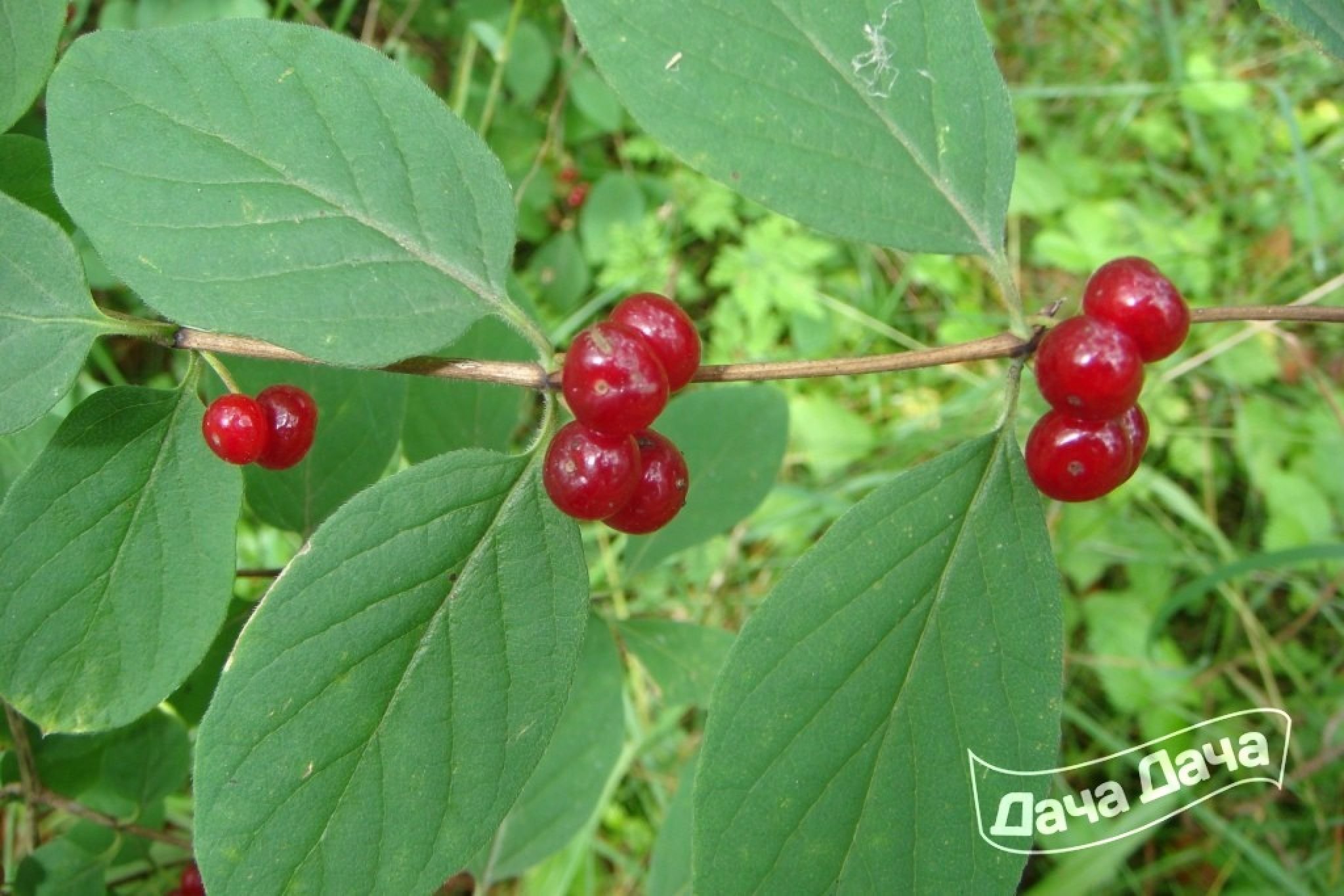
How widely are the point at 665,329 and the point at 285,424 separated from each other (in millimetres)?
575

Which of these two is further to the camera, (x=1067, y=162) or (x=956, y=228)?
(x=1067, y=162)

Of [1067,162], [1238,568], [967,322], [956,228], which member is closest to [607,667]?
[956,228]

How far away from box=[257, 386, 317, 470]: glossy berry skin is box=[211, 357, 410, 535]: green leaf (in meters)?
0.23

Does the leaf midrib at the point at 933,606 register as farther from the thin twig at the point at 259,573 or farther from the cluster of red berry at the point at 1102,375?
the thin twig at the point at 259,573

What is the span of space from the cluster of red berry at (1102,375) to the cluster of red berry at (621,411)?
448 millimetres

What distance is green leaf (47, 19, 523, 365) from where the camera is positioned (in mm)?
1194

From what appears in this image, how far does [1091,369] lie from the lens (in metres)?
1.20

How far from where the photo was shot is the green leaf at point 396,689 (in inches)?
43.9

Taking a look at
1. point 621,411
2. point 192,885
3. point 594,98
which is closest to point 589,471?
point 621,411

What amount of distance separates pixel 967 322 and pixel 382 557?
9.74 ft

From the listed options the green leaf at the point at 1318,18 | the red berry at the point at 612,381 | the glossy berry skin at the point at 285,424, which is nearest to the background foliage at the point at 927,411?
the glossy berry skin at the point at 285,424

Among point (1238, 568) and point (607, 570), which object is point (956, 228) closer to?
point (1238, 568)

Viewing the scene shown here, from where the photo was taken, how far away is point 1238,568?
7.90 ft

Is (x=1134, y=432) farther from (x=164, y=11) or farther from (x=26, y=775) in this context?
(x=164, y=11)
